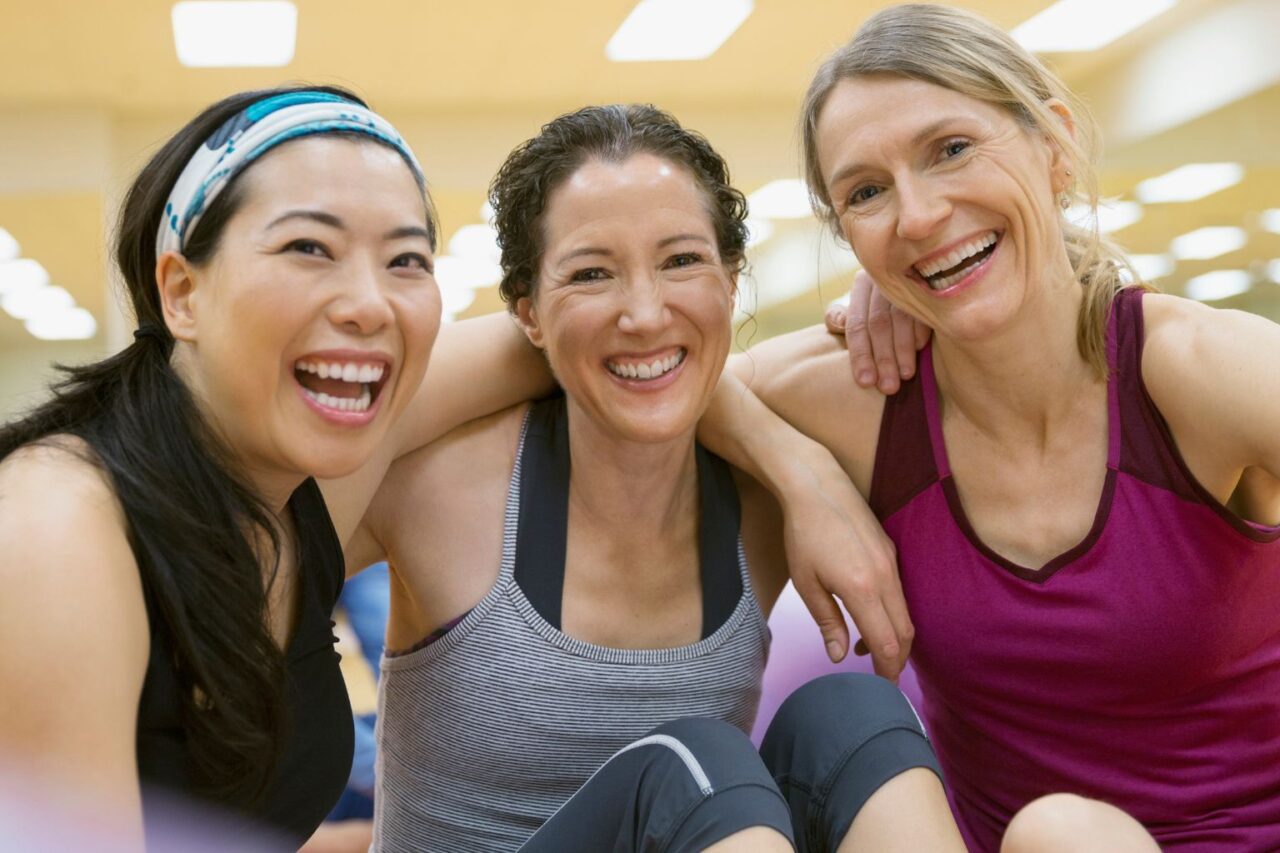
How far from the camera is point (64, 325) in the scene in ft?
42.8

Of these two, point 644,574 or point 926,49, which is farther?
point 644,574

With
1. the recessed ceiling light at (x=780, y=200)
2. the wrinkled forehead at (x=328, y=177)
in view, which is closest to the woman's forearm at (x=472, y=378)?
the wrinkled forehead at (x=328, y=177)

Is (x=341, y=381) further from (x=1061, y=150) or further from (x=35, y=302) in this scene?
(x=35, y=302)

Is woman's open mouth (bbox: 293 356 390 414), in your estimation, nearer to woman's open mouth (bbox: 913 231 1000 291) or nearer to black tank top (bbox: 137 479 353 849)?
black tank top (bbox: 137 479 353 849)

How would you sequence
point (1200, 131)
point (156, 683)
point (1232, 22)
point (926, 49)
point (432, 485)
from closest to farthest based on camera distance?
1. point (156, 683)
2. point (926, 49)
3. point (432, 485)
4. point (1232, 22)
5. point (1200, 131)

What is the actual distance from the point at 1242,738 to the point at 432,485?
102 cm

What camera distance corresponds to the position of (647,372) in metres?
1.61

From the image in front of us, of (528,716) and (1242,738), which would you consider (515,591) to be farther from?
(1242,738)

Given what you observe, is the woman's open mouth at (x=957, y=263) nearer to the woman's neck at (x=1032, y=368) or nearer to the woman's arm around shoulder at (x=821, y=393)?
the woman's neck at (x=1032, y=368)

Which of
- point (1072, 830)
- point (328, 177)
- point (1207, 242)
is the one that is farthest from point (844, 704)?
point (1207, 242)

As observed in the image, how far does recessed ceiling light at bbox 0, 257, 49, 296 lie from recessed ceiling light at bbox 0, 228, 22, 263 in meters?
0.10

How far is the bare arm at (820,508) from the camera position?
5.27 feet

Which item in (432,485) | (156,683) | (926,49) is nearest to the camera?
(156,683)

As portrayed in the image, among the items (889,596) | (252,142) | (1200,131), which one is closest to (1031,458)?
(889,596)
